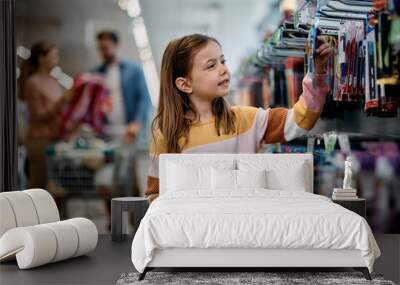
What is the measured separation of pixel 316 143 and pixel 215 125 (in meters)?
1.00

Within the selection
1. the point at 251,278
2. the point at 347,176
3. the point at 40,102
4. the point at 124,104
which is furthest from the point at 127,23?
the point at 251,278

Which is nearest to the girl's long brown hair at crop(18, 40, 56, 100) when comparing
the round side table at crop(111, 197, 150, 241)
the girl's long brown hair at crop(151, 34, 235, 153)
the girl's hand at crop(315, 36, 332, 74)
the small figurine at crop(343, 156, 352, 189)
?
the girl's long brown hair at crop(151, 34, 235, 153)

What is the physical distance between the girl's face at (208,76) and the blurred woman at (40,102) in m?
1.31

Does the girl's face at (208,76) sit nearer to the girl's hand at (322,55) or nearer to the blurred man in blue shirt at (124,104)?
the blurred man in blue shirt at (124,104)

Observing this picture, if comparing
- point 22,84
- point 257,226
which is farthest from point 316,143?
point 22,84

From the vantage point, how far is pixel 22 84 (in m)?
7.32

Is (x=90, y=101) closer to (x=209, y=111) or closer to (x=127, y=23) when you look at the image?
(x=127, y=23)

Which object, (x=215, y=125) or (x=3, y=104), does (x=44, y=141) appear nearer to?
(x=3, y=104)

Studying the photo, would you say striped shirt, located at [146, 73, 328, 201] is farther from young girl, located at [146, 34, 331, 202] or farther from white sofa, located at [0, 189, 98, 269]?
white sofa, located at [0, 189, 98, 269]

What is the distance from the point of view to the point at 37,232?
17.3 feet

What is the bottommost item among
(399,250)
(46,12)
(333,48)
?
(399,250)

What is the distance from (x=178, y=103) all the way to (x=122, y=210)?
1.21 metres

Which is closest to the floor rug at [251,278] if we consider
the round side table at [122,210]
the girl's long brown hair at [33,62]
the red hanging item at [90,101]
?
the round side table at [122,210]

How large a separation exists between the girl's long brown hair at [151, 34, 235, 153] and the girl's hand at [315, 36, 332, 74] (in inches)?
37.2
